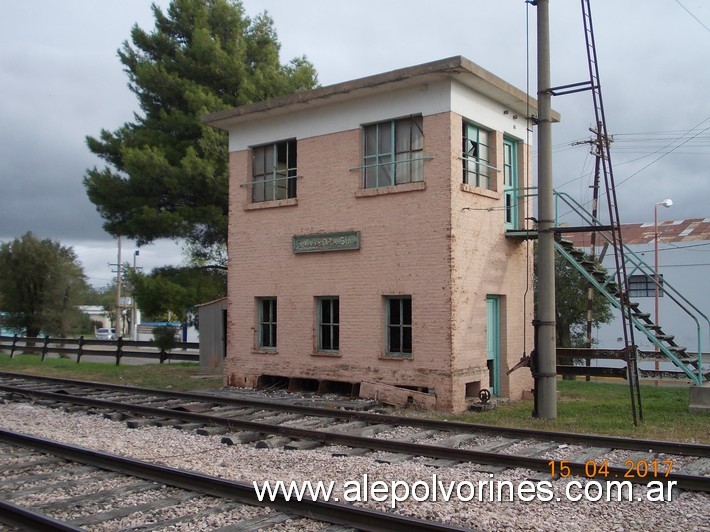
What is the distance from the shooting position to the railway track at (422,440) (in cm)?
761

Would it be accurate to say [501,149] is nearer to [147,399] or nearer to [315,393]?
[315,393]

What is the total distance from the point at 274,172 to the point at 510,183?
5.81 metres

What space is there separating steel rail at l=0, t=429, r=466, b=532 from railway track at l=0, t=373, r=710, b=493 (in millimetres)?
1907

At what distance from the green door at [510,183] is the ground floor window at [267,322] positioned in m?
A: 6.03

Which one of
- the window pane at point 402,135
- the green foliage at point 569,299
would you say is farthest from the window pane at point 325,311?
the green foliage at point 569,299

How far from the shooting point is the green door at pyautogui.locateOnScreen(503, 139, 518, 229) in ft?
51.7

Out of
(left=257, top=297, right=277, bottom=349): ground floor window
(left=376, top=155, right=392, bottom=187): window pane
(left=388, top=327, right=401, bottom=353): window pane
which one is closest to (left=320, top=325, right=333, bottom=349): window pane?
(left=257, top=297, right=277, bottom=349): ground floor window

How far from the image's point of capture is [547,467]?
7.61 meters

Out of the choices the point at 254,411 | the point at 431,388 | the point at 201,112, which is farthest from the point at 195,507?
the point at 201,112

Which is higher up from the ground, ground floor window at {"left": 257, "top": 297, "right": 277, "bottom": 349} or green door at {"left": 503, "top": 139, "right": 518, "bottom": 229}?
green door at {"left": 503, "top": 139, "right": 518, "bottom": 229}

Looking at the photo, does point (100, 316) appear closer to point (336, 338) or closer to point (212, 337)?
point (212, 337)

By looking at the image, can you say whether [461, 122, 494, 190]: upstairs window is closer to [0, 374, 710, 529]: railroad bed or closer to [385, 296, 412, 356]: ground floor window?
[385, 296, 412, 356]: ground floor window

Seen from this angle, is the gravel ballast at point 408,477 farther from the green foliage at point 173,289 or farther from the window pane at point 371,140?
the green foliage at point 173,289

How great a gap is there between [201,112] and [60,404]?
1345cm
